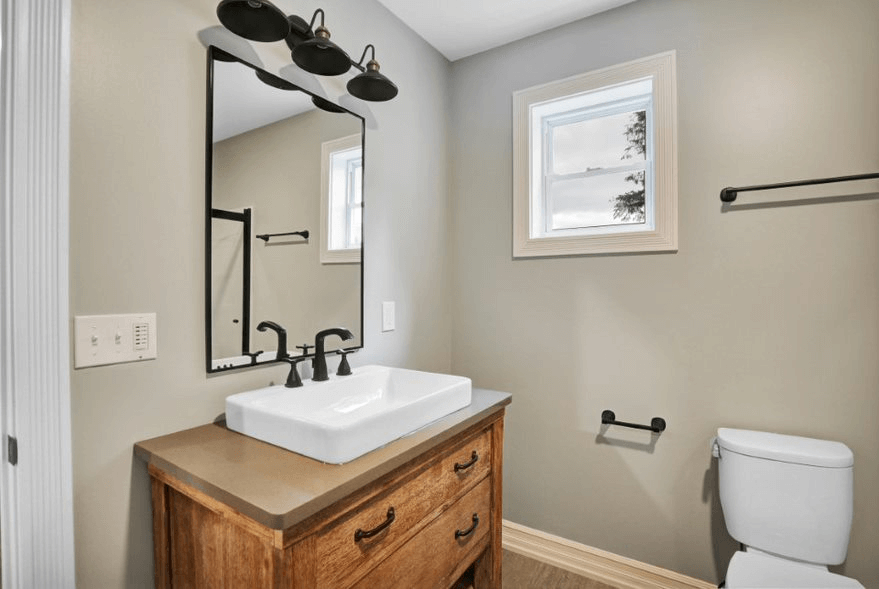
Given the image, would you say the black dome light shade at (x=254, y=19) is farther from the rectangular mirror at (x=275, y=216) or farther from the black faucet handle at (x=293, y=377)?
Result: the black faucet handle at (x=293, y=377)

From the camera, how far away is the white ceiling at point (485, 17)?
1.80 meters

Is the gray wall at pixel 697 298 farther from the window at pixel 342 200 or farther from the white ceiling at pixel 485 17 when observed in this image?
the window at pixel 342 200

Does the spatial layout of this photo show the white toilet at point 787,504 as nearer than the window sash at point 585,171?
Yes

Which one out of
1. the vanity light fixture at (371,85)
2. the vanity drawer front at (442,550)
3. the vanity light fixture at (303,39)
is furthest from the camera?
the vanity light fixture at (371,85)

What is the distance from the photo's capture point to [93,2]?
0.97 metres

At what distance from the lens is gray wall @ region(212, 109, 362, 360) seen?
1260 mm

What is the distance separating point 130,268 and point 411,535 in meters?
0.97

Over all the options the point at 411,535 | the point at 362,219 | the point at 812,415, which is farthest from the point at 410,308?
the point at 812,415

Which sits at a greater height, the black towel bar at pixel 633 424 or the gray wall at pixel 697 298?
the gray wall at pixel 697 298

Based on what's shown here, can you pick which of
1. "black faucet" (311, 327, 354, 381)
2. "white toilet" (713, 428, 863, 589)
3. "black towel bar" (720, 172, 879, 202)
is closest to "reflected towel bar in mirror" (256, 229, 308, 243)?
"black faucet" (311, 327, 354, 381)

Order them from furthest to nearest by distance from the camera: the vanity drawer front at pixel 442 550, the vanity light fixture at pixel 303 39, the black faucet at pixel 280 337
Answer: the black faucet at pixel 280 337
the vanity light fixture at pixel 303 39
the vanity drawer front at pixel 442 550

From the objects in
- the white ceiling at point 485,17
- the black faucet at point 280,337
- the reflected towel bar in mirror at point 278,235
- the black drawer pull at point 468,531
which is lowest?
the black drawer pull at point 468,531

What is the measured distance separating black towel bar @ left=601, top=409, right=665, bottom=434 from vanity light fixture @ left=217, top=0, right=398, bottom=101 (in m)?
1.56

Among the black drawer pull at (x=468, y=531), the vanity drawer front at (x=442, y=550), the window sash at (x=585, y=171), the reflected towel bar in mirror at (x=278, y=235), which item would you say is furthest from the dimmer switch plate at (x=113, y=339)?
the window sash at (x=585, y=171)
